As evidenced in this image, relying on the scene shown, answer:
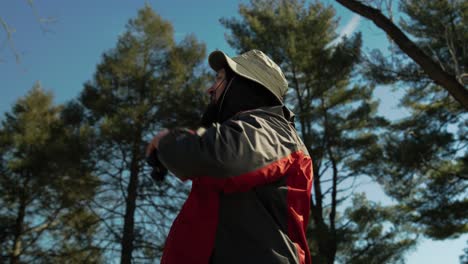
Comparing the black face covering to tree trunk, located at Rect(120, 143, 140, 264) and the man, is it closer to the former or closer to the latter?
the man

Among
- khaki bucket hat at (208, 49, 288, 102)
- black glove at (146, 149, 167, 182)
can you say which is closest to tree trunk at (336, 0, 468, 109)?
khaki bucket hat at (208, 49, 288, 102)

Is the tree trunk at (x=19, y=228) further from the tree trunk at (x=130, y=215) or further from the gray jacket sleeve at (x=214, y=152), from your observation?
the gray jacket sleeve at (x=214, y=152)

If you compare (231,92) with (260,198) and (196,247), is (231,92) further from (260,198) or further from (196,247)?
(196,247)

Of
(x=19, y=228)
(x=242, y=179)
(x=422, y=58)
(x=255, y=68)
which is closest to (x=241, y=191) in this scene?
(x=242, y=179)

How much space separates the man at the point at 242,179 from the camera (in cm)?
134

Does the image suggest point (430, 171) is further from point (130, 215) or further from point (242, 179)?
point (242, 179)

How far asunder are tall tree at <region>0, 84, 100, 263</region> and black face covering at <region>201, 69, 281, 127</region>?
12.5 m

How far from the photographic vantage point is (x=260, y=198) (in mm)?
1539

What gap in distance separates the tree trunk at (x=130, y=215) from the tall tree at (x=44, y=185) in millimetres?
1025

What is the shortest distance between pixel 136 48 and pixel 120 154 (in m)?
3.89

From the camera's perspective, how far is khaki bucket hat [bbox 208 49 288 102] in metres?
1.71

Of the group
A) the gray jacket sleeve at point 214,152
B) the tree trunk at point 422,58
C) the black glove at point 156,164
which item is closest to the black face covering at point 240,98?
the gray jacket sleeve at point 214,152

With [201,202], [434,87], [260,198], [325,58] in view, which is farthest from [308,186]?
[434,87]

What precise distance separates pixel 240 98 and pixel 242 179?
0.42 metres
